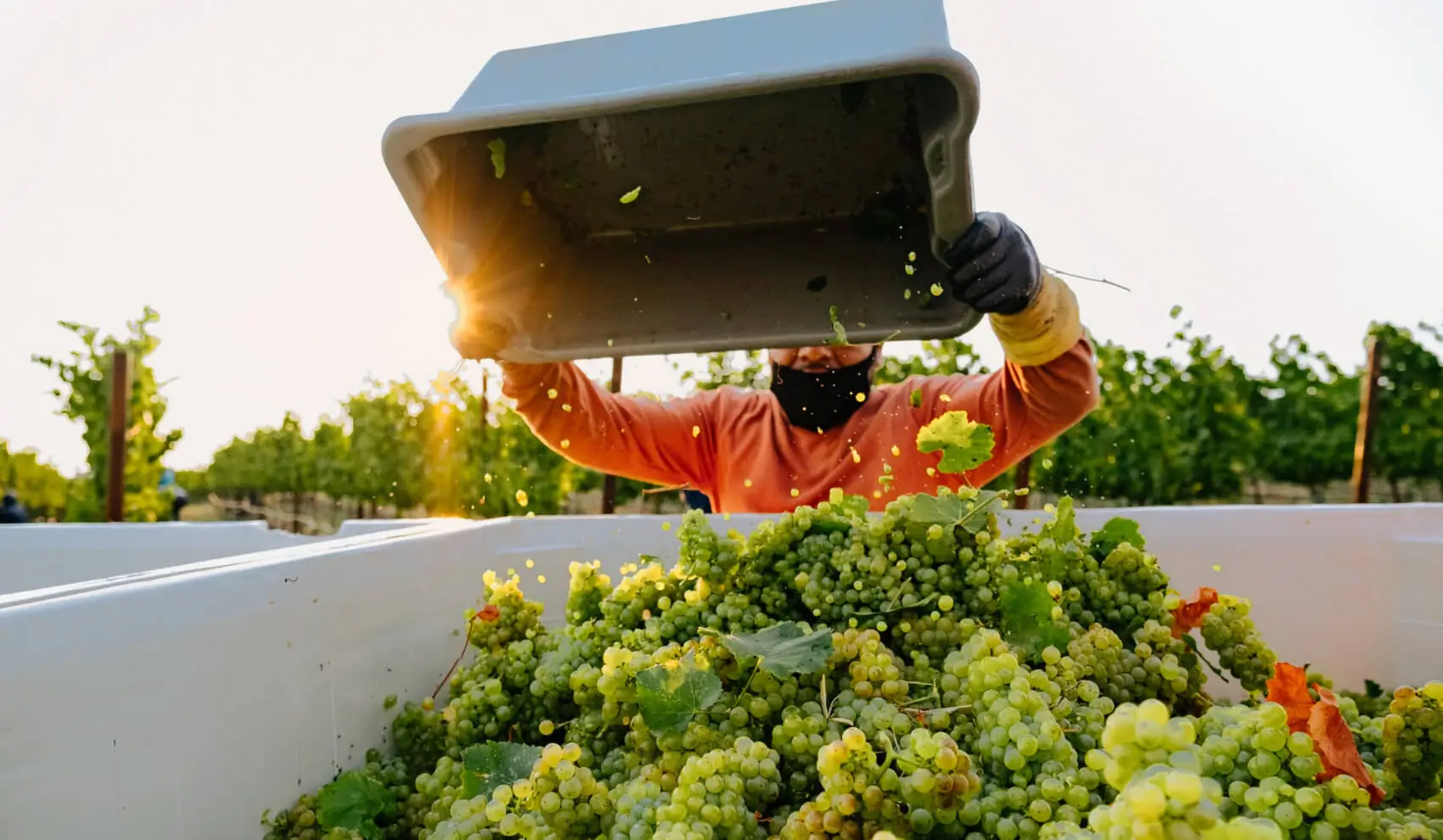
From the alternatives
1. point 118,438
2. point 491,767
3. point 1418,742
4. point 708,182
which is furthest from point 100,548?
point 118,438

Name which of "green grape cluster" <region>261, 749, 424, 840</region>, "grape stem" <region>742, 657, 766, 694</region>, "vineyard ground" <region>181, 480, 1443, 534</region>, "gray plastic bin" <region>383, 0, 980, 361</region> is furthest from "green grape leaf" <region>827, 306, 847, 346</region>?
"vineyard ground" <region>181, 480, 1443, 534</region>

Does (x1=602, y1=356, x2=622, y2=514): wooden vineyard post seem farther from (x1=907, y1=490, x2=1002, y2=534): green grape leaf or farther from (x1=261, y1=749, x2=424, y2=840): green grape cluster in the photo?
(x1=907, y1=490, x2=1002, y2=534): green grape leaf

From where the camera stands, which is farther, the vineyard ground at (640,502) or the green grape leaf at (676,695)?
the vineyard ground at (640,502)

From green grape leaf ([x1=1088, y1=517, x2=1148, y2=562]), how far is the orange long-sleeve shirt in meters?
0.87

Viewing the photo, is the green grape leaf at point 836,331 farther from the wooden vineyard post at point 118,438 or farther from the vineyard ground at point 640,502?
the wooden vineyard post at point 118,438

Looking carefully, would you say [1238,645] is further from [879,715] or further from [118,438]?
[118,438]

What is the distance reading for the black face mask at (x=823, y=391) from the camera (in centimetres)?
300

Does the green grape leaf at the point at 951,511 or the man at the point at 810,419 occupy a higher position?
the man at the point at 810,419

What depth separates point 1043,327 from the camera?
214 cm

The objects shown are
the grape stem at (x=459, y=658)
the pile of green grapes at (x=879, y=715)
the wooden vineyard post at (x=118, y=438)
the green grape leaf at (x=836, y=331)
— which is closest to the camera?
the pile of green grapes at (x=879, y=715)

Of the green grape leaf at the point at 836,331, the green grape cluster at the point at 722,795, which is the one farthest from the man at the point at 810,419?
the green grape cluster at the point at 722,795

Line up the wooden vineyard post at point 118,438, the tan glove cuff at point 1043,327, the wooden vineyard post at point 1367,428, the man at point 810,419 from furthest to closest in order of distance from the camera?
the wooden vineyard post at point 1367,428
the wooden vineyard post at point 118,438
the man at point 810,419
the tan glove cuff at point 1043,327

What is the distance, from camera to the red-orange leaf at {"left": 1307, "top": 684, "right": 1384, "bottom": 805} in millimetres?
695

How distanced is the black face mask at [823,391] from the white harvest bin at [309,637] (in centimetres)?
109
